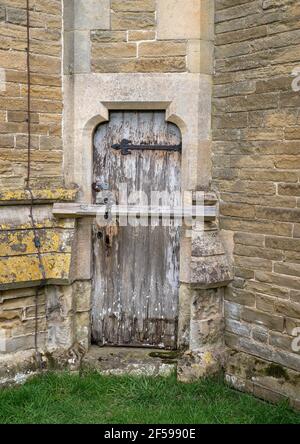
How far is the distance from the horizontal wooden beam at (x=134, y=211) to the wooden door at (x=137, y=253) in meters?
0.23

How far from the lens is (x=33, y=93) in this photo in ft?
15.4

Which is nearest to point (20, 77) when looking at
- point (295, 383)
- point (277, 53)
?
point (277, 53)

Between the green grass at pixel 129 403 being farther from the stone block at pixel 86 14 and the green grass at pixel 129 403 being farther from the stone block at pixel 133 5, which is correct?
the stone block at pixel 133 5

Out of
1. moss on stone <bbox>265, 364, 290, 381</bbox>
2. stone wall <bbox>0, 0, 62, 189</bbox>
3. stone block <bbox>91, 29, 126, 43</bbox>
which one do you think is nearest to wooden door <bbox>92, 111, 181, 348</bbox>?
stone wall <bbox>0, 0, 62, 189</bbox>

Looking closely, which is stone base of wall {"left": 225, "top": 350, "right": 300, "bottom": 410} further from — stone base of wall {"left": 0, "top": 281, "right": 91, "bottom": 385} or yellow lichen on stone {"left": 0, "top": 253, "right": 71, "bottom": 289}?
yellow lichen on stone {"left": 0, "top": 253, "right": 71, "bottom": 289}

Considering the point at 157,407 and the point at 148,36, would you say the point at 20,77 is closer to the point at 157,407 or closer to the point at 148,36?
the point at 148,36

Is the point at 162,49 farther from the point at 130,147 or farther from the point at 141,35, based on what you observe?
the point at 130,147

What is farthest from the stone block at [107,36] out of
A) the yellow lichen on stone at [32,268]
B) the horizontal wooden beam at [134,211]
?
the yellow lichen on stone at [32,268]

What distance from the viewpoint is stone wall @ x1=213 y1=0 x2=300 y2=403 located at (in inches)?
167

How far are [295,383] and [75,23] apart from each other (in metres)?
3.70

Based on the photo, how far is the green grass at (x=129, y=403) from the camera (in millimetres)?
4098

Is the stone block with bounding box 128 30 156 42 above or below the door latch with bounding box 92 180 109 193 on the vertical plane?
above

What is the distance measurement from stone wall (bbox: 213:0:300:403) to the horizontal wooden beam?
21 cm

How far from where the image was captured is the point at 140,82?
4773mm
